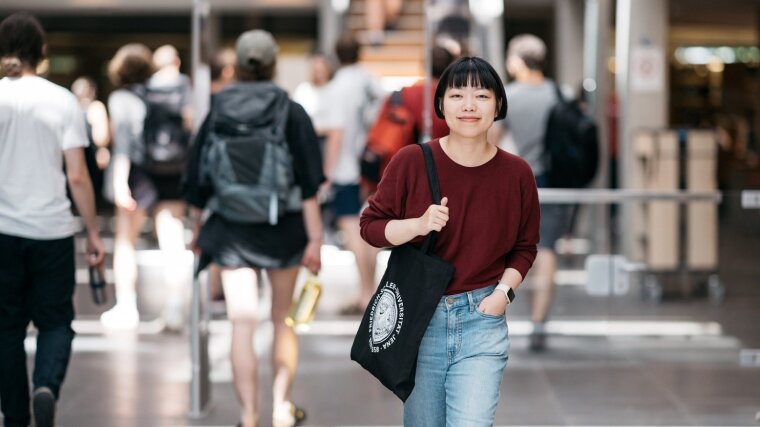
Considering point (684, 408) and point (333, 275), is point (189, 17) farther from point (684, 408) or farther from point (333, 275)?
point (684, 408)

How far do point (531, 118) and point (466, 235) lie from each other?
427 centimetres

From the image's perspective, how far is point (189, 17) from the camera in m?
20.8

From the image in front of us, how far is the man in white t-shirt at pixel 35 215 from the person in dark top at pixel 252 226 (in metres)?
0.53

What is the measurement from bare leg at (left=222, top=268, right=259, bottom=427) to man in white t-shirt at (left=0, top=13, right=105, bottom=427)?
0.70 m

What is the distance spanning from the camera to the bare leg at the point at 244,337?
17.8ft

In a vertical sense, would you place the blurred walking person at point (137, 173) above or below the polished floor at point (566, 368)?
above

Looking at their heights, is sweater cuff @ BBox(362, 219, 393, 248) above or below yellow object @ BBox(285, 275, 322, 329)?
above

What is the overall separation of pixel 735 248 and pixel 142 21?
15.7 metres

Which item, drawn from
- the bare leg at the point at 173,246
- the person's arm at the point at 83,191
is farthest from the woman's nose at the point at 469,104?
the bare leg at the point at 173,246

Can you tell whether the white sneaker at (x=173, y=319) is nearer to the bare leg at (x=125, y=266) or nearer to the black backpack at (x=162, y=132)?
the bare leg at (x=125, y=266)

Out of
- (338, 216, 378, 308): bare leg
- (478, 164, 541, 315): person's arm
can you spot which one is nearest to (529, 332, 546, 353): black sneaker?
(338, 216, 378, 308): bare leg

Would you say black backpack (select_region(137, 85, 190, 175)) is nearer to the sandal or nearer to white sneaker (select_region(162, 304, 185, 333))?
white sneaker (select_region(162, 304, 185, 333))

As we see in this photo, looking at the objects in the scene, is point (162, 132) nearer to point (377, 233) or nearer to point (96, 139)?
point (96, 139)

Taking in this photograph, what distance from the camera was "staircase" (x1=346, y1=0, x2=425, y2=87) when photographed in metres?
14.7
